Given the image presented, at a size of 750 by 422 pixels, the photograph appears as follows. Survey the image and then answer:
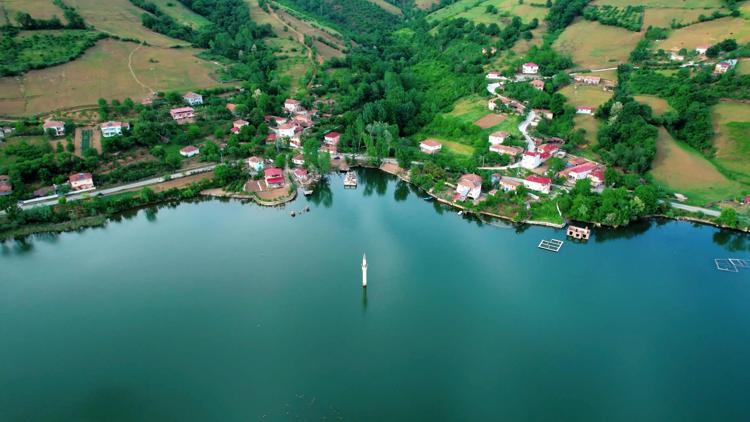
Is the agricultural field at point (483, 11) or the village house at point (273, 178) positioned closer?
the village house at point (273, 178)

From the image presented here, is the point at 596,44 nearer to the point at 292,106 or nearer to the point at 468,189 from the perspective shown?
the point at 468,189

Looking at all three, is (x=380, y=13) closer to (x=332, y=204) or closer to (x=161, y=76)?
(x=161, y=76)

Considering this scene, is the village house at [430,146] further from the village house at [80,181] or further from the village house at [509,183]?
the village house at [80,181]

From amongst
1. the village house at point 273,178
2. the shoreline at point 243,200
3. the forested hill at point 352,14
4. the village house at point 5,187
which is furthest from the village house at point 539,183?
the forested hill at point 352,14

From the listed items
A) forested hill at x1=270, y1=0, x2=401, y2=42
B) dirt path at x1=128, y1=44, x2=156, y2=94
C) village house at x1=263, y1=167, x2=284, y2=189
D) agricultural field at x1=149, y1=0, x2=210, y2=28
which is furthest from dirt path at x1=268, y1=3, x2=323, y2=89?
village house at x1=263, y1=167, x2=284, y2=189

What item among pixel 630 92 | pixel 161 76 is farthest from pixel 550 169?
pixel 161 76

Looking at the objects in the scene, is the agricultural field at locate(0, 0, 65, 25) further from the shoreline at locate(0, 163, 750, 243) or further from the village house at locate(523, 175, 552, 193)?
the village house at locate(523, 175, 552, 193)
